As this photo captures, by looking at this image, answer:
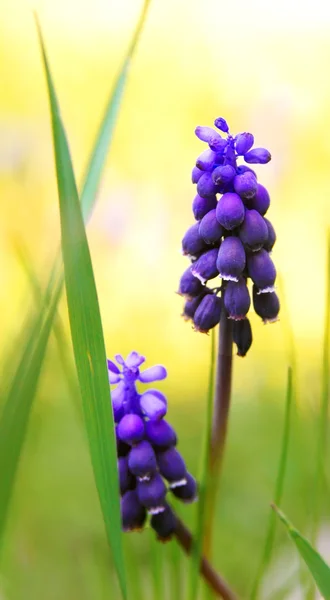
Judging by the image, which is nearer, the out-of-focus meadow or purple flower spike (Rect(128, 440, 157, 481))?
purple flower spike (Rect(128, 440, 157, 481))

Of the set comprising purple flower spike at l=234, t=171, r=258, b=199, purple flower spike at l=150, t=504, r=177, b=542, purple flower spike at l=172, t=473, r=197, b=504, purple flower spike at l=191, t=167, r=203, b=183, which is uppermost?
purple flower spike at l=191, t=167, r=203, b=183

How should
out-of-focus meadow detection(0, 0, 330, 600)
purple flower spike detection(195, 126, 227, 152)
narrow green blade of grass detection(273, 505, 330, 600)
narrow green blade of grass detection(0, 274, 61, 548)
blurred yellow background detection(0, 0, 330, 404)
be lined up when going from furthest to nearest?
blurred yellow background detection(0, 0, 330, 404) → out-of-focus meadow detection(0, 0, 330, 600) → purple flower spike detection(195, 126, 227, 152) → narrow green blade of grass detection(273, 505, 330, 600) → narrow green blade of grass detection(0, 274, 61, 548)

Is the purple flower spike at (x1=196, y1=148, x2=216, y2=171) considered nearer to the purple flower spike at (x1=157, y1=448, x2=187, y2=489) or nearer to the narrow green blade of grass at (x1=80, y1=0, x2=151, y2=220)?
the narrow green blade of grass at (x1=80, y1=0, x2=151, y2=220)

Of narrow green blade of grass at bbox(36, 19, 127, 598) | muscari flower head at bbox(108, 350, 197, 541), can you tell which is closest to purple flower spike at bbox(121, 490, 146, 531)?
muscari flower head at bbox(108, 350, 197, 541)

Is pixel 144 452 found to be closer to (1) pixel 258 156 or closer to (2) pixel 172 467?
(2) pixel 172 467

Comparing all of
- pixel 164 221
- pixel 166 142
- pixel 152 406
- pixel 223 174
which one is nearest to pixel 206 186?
pixel 223 174

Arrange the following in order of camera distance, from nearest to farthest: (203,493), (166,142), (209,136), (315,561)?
(315,561), (209,136), (203,493), (166,142)

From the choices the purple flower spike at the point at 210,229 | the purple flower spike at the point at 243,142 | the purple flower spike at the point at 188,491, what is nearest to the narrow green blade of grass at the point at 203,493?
the purple flower spike at the point at 188,491

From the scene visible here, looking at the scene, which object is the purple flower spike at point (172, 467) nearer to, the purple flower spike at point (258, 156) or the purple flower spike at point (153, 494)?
the purple flower spike at point (153, 494)
